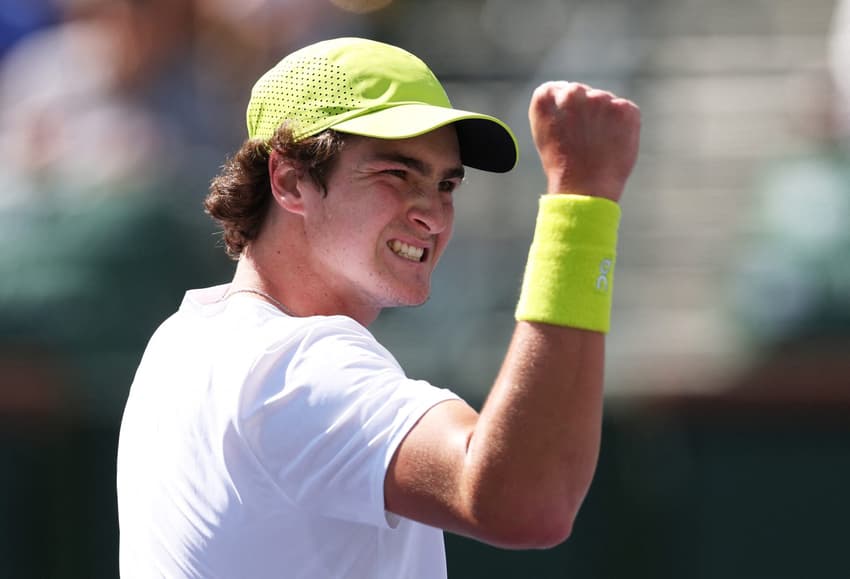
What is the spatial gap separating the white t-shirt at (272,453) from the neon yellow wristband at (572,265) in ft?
0.60

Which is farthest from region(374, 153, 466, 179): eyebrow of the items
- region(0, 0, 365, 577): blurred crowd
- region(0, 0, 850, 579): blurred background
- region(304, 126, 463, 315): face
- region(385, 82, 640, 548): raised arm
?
region(0, 0, 365, 577): blurred crowd

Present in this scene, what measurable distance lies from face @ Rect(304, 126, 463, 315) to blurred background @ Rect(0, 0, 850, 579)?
2789mm

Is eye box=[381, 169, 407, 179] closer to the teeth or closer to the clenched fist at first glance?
the teeth

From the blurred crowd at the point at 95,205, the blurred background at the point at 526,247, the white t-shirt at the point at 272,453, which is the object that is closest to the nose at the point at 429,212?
the white t-shirt at the point at 272,453

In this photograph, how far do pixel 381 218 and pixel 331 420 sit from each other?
1.60 feet

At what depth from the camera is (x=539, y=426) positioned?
1656 millimetres

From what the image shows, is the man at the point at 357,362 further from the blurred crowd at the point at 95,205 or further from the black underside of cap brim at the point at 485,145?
the blurred crowd at the point at 95,205

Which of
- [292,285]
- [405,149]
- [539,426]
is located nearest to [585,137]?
[539,426]

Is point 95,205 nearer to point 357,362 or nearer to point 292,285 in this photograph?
point 292,285

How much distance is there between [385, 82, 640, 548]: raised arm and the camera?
5.43 ft

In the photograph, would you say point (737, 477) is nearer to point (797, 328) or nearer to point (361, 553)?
point (797, 328)

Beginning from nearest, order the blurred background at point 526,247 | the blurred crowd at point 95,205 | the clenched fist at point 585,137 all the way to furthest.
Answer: the clenched fist at point 585,137, the blurred background at point 526,247, the blurred crowd at point 95,205

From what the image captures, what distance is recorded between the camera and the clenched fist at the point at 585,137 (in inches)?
69.3

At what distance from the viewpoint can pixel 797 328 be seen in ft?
16.4
